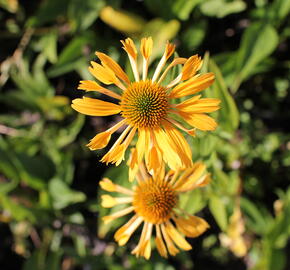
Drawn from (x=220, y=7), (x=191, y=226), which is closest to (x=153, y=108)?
(x=191, y=226)

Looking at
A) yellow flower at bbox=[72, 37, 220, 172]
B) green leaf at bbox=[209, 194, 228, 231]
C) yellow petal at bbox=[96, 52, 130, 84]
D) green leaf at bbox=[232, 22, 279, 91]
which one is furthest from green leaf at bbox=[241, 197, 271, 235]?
yellow petal at bbox=[96, 52, 130, 84]

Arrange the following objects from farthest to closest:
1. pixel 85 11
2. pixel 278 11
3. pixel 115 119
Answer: pixel 115 119, pixel 85 11, pixel 278 11

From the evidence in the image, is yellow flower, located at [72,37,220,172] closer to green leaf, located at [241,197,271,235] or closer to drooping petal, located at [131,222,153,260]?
drooping petal, located at [131,222,153,260]

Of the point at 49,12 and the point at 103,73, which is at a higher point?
the point at 49,12

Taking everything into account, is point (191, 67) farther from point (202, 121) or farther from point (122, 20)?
point (122, 20)

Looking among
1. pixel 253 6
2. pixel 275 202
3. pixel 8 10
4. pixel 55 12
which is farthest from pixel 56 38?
pixel 275 202

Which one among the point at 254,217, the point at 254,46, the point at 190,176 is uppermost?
the point at 254,46

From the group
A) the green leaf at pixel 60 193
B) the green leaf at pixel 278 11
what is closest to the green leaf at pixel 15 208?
the green leaf at pixel 60 193

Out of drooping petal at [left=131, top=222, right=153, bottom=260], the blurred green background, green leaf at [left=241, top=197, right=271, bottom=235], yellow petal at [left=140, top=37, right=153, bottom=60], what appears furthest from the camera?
green leaf at [left=241, top=197, right=271, bottom=235]
